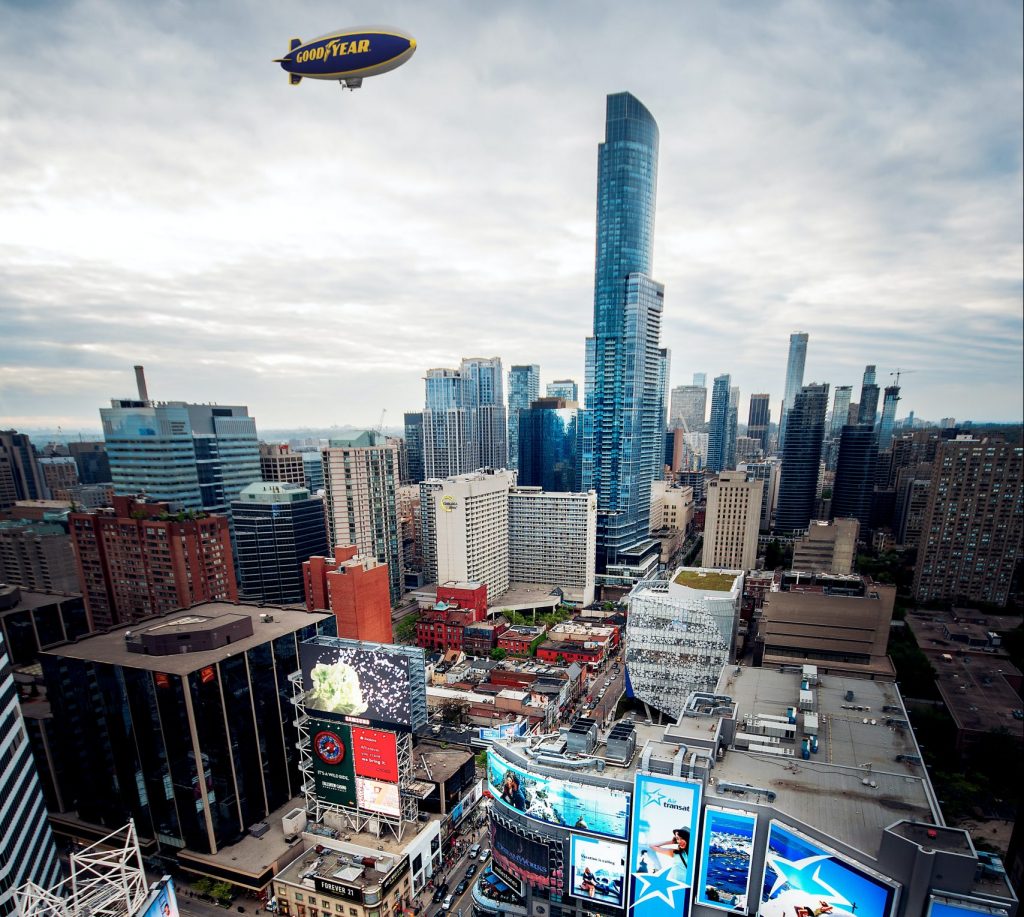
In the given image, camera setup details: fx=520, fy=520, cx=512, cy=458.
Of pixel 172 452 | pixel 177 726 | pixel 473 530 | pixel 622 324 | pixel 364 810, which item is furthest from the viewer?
pixel 622 324

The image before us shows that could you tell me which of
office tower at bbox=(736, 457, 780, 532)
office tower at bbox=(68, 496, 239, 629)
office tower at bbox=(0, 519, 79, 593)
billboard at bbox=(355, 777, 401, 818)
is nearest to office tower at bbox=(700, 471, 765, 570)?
office tower at bbox=(736, 457, 780, 532)

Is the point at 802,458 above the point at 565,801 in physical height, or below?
above

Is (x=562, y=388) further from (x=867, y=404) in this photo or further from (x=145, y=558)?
(x=145, y=558)

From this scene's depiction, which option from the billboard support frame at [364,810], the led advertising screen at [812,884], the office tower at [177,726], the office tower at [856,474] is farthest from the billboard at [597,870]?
the office tower at [856,474]

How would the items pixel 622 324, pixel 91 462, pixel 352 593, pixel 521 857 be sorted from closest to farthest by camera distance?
pixel 521 857 → pixel 352 593 → pixel 91 462 → pixel 622 324

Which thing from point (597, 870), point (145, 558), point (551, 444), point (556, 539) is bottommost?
point (597, 870)

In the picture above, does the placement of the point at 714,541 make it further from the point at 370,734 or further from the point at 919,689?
the point at 370,734

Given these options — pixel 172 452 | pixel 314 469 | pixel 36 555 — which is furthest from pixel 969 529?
pixel 36 555

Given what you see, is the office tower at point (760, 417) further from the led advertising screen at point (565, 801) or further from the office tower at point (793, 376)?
the led advertising screen at point (565, 801)
